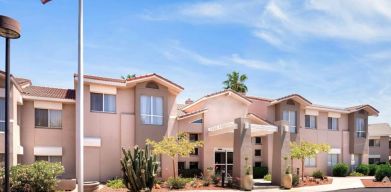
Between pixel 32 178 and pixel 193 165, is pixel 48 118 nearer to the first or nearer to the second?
pixel 32 178

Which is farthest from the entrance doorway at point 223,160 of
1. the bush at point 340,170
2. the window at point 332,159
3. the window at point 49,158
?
the window at point 49,158

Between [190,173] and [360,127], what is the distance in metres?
21.8

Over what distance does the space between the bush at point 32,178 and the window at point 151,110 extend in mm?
9893

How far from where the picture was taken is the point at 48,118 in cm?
2708

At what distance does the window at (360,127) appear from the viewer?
42375mm

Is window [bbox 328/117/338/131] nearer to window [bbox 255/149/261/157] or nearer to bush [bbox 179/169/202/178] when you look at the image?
window [bbox 255/149/261/157]

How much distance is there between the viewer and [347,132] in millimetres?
42094

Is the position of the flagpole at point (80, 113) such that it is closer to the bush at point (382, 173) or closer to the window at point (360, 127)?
the bush at point (382, 173)

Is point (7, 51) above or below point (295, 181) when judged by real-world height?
above

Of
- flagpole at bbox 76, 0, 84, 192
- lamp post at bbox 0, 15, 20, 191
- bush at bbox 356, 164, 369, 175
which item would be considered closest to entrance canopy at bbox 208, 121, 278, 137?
flagpole at bbox 76, 0, 84, 192

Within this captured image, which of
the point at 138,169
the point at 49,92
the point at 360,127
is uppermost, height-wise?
the point at 49,92

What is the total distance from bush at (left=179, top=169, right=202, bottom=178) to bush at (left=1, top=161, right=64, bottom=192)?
12.2 m

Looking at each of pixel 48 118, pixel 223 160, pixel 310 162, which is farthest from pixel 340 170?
pixel 48 118

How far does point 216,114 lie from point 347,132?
17148mm
